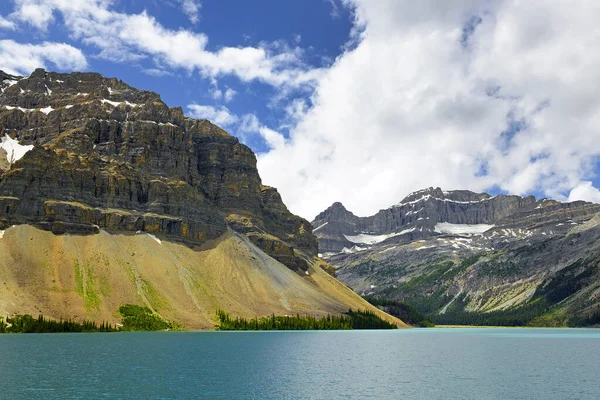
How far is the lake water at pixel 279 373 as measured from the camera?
6300cm

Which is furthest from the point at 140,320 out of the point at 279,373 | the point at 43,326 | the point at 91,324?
the point at 279,373

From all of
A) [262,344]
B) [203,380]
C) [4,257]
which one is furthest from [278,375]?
[4,257]

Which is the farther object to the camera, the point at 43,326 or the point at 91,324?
the point at 91,324

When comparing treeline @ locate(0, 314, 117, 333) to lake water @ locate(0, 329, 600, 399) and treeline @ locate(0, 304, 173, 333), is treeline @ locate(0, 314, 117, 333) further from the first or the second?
lake water @ locate(0, 329, 600, 399)

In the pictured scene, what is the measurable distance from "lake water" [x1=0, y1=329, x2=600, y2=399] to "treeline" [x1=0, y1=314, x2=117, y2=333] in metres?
42.4

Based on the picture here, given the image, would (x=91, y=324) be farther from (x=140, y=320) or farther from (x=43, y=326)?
(x=140, y=320)

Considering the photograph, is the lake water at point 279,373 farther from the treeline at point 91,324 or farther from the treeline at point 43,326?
the treeline at point 91,324

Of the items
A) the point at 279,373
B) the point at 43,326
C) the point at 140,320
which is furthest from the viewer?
the point at 140,320

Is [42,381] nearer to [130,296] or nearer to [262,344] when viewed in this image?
[262,344]

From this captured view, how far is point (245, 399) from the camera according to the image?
2343 inches

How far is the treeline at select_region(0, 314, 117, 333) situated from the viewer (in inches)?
6147

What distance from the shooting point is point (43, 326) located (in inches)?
6344

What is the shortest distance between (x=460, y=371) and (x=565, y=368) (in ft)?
57.9

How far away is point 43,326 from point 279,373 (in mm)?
108639
